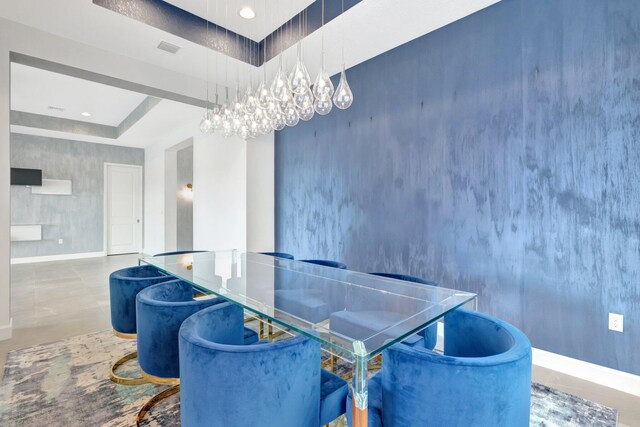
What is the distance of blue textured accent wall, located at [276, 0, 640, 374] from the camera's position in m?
2.09

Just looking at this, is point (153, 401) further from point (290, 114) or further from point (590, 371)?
point (590, 371)

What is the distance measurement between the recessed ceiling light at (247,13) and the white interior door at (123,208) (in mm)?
6968

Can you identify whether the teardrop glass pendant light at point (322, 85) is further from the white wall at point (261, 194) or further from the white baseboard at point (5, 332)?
the white baseboard at point (5, 332)

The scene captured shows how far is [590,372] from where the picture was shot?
2.18 meters

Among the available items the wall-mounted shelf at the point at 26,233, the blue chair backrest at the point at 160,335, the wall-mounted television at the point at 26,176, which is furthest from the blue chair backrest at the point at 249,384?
the wall-mounted shelf at the point at 26,233

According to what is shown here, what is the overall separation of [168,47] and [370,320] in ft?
11.3

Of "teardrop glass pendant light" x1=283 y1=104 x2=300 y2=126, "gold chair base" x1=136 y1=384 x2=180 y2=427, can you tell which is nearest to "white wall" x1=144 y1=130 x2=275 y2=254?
"teardrop glass pendant light" x1=283 y1=104 x2=300 y2=126

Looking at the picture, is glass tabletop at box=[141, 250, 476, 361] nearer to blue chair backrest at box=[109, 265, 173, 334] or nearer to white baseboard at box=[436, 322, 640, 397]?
blue chair backrest at box=[109, 265, 173, 334]

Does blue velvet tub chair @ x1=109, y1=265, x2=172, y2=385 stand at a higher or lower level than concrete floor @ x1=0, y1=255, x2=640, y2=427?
higher

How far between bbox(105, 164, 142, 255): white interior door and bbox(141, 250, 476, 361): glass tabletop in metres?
6.49

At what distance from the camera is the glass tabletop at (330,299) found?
118 centimetres

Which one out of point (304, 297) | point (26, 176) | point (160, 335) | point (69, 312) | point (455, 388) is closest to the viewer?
point (455, 388)

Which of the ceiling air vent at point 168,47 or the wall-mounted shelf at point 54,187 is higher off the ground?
the ceiling air vent at point 168,47

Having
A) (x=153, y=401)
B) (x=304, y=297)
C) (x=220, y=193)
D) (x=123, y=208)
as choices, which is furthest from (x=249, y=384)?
(x=123, y=208)
